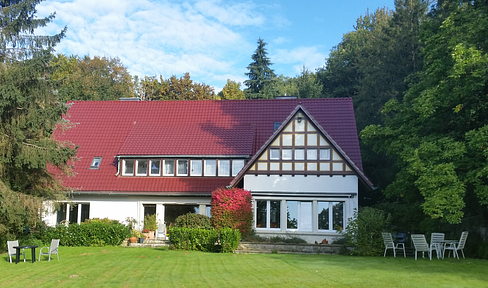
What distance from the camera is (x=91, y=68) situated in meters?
51.7

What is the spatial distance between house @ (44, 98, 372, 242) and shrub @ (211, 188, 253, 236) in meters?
1.17

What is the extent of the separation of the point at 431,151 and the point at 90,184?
17005 millimetres

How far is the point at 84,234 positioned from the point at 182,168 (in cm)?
625

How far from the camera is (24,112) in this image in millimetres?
18703

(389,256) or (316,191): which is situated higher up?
(316,191)

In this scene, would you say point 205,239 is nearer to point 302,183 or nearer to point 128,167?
point 302,183

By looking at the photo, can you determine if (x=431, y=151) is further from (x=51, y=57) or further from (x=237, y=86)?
(x=237, y=86)

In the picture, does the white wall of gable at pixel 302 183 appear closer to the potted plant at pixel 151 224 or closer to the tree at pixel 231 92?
the potted plant at pixel 151 224

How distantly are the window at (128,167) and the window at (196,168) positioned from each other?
11.0 feet

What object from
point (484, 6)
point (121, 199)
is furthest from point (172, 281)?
point (484, 6)

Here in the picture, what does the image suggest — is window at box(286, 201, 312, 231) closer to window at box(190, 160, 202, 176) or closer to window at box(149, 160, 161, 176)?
window at box(190, 160, 202, 176)

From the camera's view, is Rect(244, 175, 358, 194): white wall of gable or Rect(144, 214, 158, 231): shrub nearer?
Rect(244, 175, 358, 194): white wall of gable

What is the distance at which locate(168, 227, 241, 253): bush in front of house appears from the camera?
804 inches

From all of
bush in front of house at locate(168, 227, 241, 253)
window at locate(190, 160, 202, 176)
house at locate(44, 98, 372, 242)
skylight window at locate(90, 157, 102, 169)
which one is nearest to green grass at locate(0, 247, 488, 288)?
bush in front of house at locate(168, 227, 241, 253)
